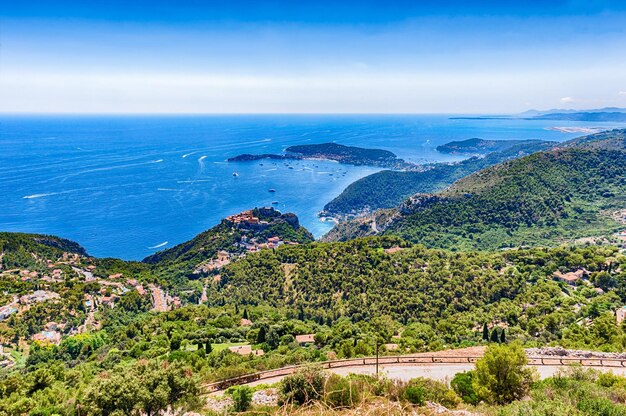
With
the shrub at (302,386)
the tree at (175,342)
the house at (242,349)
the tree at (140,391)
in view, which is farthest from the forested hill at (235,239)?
the shrub at (302,386)

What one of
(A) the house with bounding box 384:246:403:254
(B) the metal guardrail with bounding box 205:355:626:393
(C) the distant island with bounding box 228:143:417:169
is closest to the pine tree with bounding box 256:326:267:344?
(B) the metal guardrail with bounding box 205:355:626:393

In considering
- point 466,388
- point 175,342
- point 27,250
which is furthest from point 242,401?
point 27,250

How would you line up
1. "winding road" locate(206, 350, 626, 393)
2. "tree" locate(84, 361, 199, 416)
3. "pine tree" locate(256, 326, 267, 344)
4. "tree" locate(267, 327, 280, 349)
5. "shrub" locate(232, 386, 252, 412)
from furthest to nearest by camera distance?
"pine tree" locate(256, 326, 267, 344)
"tree" locate(267, 327, 280, 349)
"winding road" locate(206, 350, 626, 393)
"shrub" locate(232, 386, 252, 412)
"tree" locate(84, 361, 199, 416)

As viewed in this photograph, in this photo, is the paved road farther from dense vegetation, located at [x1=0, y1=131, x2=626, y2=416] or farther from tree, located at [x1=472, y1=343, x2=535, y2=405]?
tree, located at [x1=472, y1=343, x2=535, y2=405]

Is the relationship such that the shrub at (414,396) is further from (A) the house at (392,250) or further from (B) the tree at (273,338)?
(A) the house at (392,250)

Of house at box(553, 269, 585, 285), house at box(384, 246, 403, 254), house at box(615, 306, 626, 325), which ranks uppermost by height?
house at box(615, 306, 626, 325)

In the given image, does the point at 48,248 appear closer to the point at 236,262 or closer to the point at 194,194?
the point at 236,262

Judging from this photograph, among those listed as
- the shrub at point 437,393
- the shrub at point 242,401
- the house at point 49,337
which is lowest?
the house at point 49,337
